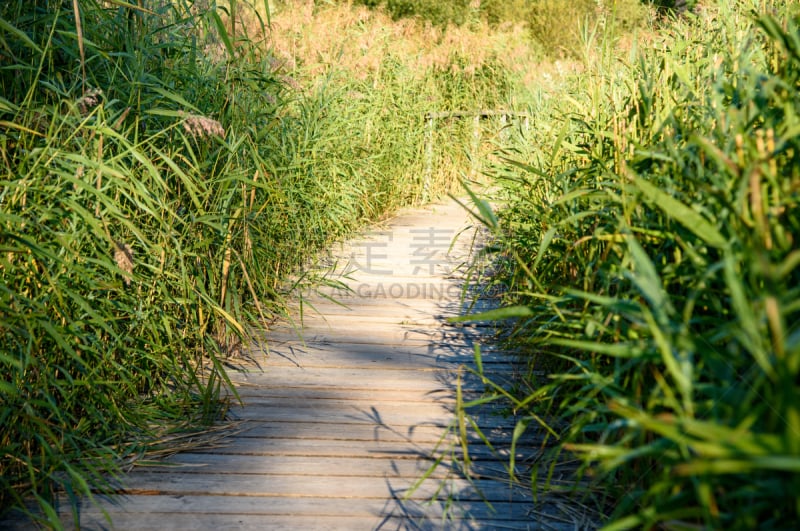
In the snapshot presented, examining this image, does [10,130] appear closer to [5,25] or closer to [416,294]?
[5,25]

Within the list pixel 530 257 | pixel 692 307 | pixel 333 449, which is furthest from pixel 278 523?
pixel 530 257

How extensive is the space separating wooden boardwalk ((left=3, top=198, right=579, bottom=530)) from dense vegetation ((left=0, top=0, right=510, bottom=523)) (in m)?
0.19

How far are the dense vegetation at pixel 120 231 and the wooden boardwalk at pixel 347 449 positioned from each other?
191 mm

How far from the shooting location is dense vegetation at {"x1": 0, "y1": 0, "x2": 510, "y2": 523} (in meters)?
2.05

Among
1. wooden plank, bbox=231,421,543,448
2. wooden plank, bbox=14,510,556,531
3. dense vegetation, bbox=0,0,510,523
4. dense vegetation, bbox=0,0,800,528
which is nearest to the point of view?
dense vegetation, bbox=0,0,800,528

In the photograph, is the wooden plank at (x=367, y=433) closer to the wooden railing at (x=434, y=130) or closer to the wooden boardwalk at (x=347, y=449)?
the wooden boardwalk at (x=347, y=449)

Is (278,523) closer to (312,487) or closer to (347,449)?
(312,487)

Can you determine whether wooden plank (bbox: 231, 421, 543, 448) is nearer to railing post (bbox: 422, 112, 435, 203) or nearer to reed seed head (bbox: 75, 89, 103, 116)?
reed seed head (bbox: 75, 89, 103, 116)

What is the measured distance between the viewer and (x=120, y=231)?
8.48 feet

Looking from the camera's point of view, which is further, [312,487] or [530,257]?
[530,257]

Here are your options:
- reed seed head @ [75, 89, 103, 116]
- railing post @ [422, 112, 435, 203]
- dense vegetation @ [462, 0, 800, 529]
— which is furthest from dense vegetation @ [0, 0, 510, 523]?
railing post @ [422, 112, 435, 203]

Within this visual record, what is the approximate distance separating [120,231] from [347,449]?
113cm

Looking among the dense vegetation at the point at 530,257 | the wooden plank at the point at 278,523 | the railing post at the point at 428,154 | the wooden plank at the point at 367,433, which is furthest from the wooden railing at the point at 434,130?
the wooden plank at the point at 278,523

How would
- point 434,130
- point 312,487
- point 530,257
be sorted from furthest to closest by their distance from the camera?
point 434,130, point 530,257, point 312,487
